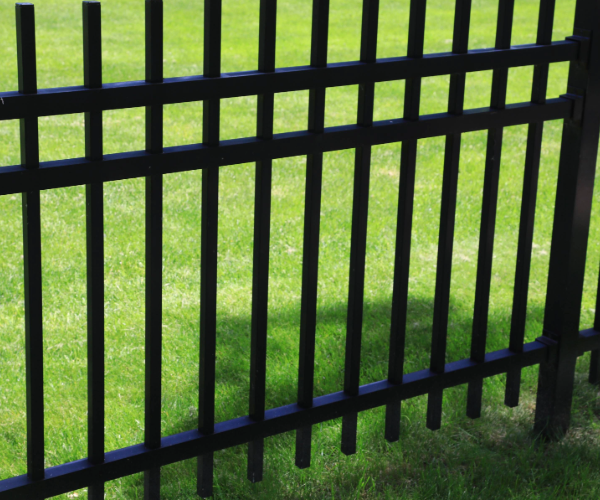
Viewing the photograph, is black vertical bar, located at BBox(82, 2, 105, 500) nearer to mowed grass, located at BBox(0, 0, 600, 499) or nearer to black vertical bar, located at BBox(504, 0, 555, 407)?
mowed grass, located at BBox(0, 0, 600, 499)

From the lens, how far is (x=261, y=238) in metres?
2.50

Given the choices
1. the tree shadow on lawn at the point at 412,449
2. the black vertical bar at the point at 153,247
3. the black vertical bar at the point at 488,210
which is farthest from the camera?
the tree shadow on lawn at the point at 412,449

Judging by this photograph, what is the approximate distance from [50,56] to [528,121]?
28.3 ft

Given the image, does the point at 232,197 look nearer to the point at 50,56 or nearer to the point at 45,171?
the point at 45,171

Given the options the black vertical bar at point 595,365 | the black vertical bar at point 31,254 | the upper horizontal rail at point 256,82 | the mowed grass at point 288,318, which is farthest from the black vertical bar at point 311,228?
the black vertical bar at point 595,365

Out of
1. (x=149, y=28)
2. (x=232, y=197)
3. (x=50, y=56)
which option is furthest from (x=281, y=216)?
(x=50, y=56)

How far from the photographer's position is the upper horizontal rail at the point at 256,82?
203 cm

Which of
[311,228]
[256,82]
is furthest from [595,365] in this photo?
[256,82]

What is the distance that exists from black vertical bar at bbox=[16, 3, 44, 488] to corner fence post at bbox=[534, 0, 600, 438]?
1.85 m

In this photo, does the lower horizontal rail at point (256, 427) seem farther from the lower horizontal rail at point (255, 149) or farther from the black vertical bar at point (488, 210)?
the lower horizontal rail at point (255, 149)

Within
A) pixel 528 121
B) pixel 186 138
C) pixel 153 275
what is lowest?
pixel 186 138

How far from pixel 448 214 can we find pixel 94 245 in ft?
4.01

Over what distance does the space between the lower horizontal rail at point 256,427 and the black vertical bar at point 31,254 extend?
0.23 feet

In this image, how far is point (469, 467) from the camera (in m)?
3.02
